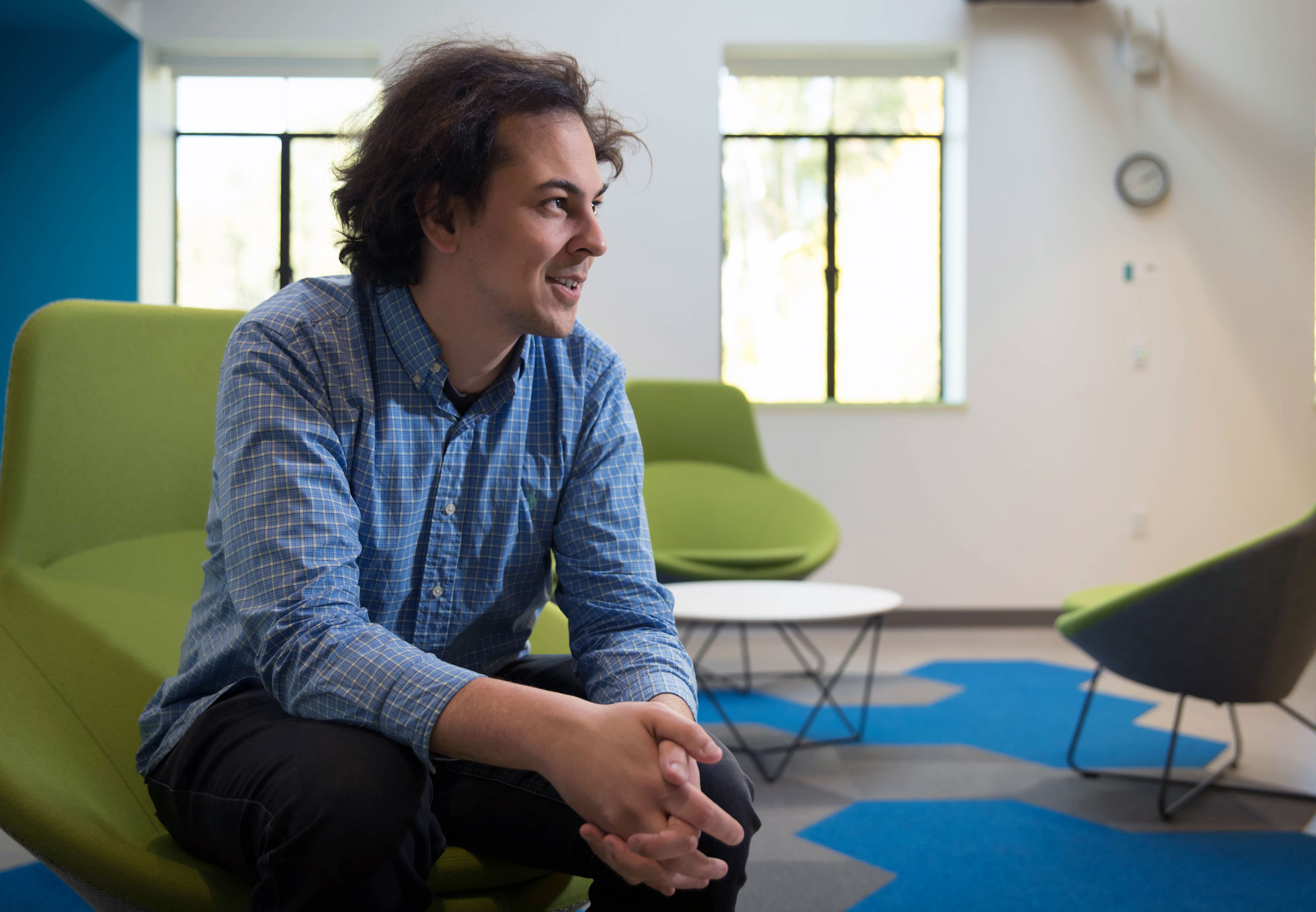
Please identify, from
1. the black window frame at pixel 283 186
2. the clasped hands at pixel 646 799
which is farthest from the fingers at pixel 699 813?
the black window frame at pixel 283 186

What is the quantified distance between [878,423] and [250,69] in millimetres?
3393

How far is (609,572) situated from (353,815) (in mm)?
404

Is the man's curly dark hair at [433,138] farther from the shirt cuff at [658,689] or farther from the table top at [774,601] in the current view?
the table top at [774,601]

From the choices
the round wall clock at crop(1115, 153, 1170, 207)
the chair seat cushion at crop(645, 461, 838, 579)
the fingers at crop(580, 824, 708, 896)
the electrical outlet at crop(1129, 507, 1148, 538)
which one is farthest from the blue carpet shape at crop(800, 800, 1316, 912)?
the round wall clock at crop(1115, 153, 1170, 207)

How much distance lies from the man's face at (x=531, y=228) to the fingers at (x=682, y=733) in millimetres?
473

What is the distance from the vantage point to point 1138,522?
15.5 ft

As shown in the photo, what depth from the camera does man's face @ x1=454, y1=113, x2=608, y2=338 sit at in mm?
1122

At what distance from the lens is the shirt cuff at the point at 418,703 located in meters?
Result: 0.89

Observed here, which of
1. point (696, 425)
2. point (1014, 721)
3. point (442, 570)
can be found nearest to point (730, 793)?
point (442, 570)

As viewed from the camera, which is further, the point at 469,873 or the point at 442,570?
the point at 442,570

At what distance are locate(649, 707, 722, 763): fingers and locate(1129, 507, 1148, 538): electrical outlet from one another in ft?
14.4

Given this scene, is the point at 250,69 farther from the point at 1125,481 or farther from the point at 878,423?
the point at 1125,481

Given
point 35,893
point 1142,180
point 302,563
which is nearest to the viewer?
point 302,563

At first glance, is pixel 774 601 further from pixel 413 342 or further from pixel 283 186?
pixel 283 186
